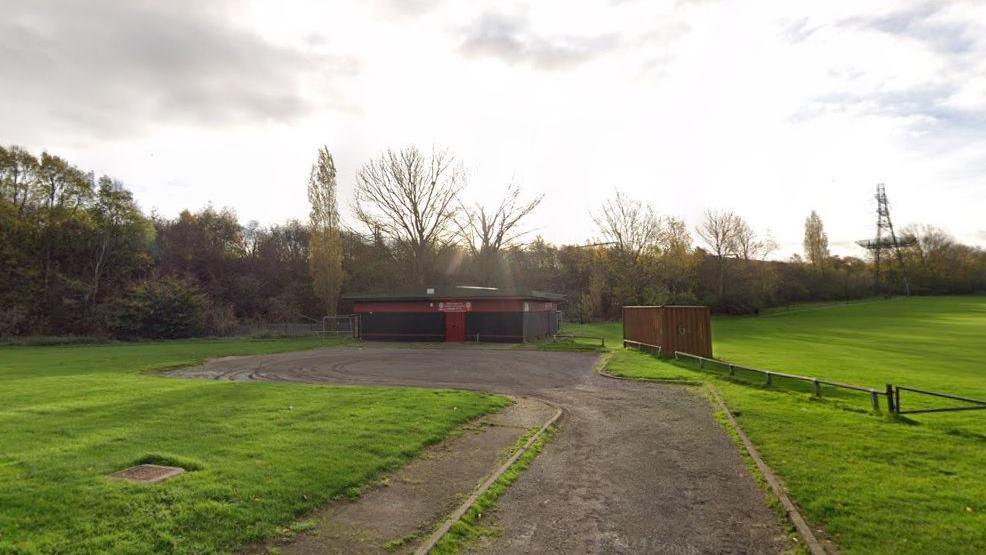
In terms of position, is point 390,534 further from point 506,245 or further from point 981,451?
point 506,245

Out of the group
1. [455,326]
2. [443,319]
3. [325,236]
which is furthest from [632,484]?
[325,236]

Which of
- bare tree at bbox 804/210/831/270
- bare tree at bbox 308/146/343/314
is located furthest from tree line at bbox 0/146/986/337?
bare tree at bbox 804/210/831/270

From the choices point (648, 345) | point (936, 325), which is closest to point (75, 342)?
point (648, 345)

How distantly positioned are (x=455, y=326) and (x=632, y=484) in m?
28.9

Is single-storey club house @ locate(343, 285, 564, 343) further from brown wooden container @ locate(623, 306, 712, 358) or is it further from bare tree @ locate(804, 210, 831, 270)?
bare tree @ locate(804, 210, 831, 270)

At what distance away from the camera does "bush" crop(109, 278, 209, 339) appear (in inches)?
1674

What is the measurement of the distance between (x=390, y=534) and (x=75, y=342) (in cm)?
4499

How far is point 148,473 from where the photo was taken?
6.69 m

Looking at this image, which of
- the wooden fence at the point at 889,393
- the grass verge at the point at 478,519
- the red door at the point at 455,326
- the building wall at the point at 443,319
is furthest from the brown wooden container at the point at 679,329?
the grass verge at the point at 478,519

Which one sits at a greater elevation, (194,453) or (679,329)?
(679,329)

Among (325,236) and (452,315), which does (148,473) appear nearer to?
(452,315)

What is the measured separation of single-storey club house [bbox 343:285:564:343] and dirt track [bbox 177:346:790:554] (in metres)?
18.1

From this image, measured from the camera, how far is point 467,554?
4.92 metres

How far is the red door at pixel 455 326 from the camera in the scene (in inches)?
1395
